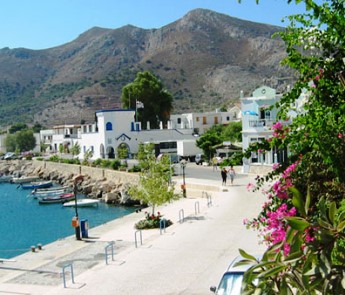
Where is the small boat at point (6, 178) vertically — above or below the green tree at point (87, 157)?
below

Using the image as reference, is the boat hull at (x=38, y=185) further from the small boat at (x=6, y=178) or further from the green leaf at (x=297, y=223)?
the green leaf at (x=297, y=223)

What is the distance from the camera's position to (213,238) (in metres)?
19.6

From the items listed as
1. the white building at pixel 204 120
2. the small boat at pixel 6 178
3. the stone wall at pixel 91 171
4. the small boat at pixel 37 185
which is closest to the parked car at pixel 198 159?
the stone wall at pixel 91 171

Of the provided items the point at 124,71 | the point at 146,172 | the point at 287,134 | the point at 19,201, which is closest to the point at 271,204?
the point at 287,134

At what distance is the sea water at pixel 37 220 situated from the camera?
108ft

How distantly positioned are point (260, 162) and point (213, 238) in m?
23.4

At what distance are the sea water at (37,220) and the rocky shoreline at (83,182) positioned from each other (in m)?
1.20

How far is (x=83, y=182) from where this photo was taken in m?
55.9

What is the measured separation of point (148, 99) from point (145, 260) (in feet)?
210

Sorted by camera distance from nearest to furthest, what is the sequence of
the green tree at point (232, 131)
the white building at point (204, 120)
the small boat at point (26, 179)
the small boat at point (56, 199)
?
1. the small boat at point (56, 199)
2. the green tree at point (232, 131)
3. the small boat at point (26, 179)
4. the white building at point (204, 120)

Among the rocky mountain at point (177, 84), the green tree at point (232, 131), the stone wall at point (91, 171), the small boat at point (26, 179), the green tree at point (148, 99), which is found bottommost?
the small boat at point (26, 179)

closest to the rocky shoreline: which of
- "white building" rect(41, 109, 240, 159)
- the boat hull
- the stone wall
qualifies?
the stone wall

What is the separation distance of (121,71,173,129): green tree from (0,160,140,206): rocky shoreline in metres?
17.4

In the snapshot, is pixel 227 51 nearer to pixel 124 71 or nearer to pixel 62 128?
pixel 124 71
